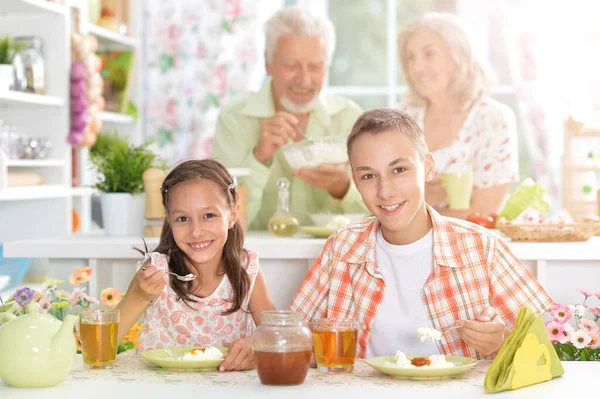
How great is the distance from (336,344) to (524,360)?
0.31 meters

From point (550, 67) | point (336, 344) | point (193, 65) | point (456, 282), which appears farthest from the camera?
point (193, 65)

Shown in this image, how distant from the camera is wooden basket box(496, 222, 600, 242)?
2418 mm

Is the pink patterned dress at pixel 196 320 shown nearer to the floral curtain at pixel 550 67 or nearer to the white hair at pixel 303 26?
the white hair at pixel 303 26

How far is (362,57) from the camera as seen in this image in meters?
4.91

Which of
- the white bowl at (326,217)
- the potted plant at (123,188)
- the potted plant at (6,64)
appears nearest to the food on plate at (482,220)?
the white bowl at (326,217)

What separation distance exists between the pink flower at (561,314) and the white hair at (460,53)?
1200 millimetres

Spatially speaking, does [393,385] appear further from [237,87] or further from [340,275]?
[237,87]

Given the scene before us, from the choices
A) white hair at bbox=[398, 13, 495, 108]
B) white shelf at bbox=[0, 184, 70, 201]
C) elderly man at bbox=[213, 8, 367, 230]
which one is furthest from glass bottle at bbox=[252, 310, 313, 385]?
white shelf at bbox=[0, 184, 70, 201]

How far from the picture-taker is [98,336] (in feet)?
5.06

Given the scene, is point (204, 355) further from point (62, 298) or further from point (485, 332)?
point (62, 298)

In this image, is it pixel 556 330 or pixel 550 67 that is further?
pixel 550 67

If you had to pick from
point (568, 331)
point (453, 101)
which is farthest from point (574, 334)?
point (453, 101)

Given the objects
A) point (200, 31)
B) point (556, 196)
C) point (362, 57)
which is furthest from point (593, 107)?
point (200, 31)

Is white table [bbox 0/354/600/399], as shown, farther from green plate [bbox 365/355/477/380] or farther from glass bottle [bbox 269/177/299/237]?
glass bottle [bbox 269/177/299/237]
